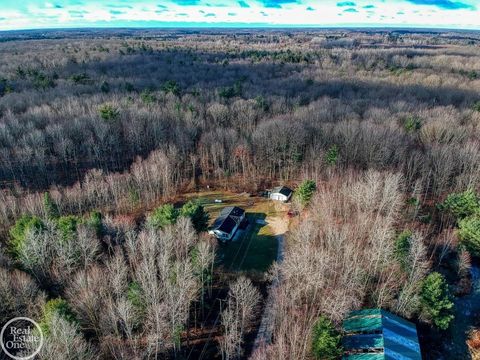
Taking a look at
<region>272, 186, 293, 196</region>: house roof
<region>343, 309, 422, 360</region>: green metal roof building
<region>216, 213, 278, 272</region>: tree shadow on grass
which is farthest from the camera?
<region>272, 186, 293, 196</region>: house roof

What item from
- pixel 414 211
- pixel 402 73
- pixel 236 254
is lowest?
pixel 236 254

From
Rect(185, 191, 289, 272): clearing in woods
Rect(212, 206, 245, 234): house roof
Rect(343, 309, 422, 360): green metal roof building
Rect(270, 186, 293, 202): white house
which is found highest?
Rect(343, 309, 422, 360): green metal roof building

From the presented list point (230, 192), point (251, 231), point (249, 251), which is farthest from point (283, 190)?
point (249, 251)

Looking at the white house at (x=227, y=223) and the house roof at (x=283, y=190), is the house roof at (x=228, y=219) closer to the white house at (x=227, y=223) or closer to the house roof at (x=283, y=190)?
the white house at (x=227, y=223)

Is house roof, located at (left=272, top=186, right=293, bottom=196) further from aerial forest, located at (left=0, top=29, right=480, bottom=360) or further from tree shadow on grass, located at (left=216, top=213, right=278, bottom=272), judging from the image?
tree shadow on grass, located at (left=216, top=213, right=278, bottom=272)

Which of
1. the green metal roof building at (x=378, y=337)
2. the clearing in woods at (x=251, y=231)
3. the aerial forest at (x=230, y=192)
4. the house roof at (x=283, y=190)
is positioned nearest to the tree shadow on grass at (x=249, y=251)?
the clearing in woods at (x=251, y=231)

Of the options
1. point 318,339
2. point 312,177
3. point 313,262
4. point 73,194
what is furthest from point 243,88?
point 318,339

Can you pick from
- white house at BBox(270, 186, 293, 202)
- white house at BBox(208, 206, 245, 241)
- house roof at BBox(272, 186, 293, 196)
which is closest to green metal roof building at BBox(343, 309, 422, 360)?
white house at BBox(208, 206, 245, 241)

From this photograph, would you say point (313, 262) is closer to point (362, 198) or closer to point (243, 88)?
point (362, 198)
